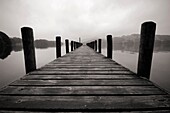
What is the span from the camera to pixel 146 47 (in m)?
2.32

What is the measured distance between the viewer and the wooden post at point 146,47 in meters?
2.22

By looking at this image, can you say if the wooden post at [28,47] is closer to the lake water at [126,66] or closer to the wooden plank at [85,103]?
A: the wooden plank at [85,103]

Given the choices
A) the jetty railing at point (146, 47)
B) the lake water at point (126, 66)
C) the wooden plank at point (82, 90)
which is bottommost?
the lake water at point (126, 66)

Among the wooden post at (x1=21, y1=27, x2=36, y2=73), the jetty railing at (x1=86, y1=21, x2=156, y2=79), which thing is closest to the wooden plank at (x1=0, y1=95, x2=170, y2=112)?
the jetty railing at (x1=86, y1=21, x2=156, y2=79)

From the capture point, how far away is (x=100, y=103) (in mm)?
1360

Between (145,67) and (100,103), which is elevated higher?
(145,67)

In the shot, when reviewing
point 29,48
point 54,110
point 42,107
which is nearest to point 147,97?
point 54,110

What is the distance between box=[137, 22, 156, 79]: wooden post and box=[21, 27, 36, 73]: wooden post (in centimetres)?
276

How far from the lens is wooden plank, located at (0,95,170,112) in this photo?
4.15 feet

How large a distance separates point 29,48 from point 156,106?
2932 millimetres

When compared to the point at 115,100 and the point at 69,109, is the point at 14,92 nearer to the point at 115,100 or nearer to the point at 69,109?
the point at 69,109

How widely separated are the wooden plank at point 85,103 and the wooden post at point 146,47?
94 centimetres

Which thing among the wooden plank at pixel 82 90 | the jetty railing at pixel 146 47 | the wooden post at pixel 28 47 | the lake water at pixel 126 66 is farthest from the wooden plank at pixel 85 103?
the lake water at pixel 126 66

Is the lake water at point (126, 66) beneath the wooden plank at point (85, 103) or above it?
beneath
